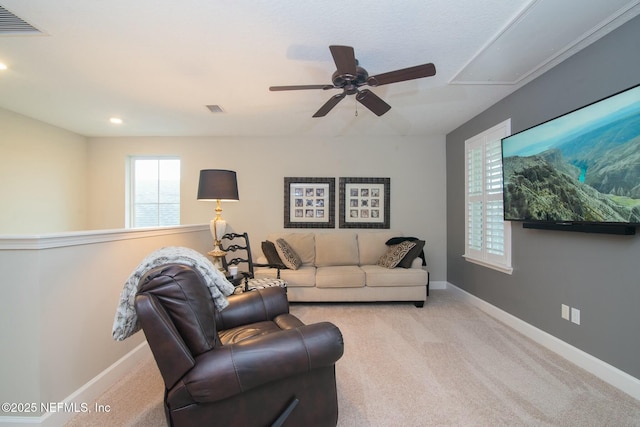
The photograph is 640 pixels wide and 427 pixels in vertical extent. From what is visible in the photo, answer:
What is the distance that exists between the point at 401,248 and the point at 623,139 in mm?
2443

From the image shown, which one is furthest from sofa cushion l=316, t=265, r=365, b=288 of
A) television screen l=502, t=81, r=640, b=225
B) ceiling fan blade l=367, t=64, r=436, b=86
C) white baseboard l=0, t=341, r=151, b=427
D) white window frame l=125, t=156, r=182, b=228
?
white window frame l=125, t=156, r=182, b=228

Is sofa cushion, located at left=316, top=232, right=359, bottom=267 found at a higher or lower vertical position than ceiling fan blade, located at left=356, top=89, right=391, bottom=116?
lower

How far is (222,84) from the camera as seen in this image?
2.76 meters

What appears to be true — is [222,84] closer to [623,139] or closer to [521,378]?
[623,139]

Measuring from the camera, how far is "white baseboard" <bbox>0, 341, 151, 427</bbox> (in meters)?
1.54

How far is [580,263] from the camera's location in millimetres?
2232

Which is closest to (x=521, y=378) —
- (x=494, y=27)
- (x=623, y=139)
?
(x=623, y=139)

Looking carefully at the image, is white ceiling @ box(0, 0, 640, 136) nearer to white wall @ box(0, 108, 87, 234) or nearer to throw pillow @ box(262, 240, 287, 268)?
white wall @ box(0, 108, 87, 234)

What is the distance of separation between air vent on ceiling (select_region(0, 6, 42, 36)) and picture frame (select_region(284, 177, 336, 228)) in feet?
10.1

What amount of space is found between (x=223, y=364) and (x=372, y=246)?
330cm

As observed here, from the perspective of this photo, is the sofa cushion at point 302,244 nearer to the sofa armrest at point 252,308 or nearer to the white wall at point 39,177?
the sofa armrest at point 252,308

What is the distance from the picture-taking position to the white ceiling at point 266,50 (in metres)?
1.75

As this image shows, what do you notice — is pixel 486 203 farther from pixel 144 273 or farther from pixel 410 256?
pixel 144 273

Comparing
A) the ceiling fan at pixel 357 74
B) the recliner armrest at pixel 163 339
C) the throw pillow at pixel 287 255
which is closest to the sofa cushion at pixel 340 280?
the throw pillow at pixel 287 255
